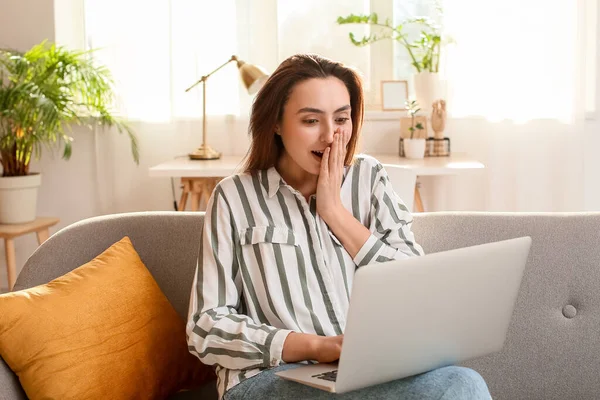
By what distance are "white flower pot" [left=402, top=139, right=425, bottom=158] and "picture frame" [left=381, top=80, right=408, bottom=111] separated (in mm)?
409

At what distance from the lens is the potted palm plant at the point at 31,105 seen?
12.7 ft

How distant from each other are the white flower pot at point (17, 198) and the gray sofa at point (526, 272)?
2029 millimetres

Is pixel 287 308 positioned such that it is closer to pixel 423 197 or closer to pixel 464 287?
pixel 464 287

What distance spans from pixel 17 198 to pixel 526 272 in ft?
8.89

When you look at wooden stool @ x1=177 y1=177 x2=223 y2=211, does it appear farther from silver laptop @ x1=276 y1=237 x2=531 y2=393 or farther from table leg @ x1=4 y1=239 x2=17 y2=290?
silver laptop @ x1=276 y1=237 x2=531 y2=393

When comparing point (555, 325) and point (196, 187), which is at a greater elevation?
point (196, 187)

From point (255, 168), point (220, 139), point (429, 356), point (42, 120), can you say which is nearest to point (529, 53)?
point (220, 139)

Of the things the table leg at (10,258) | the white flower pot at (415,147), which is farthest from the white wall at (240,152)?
the table leg at (10,258)

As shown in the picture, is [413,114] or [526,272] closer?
[526,272]

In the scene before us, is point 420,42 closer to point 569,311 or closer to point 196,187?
point 196,187

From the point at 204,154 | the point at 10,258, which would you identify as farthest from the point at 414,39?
the point at 10,258

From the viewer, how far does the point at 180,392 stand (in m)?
2.01

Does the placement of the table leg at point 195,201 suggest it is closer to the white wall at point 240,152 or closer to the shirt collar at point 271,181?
the white wall at point 240,152

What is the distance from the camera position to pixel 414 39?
4500mm
